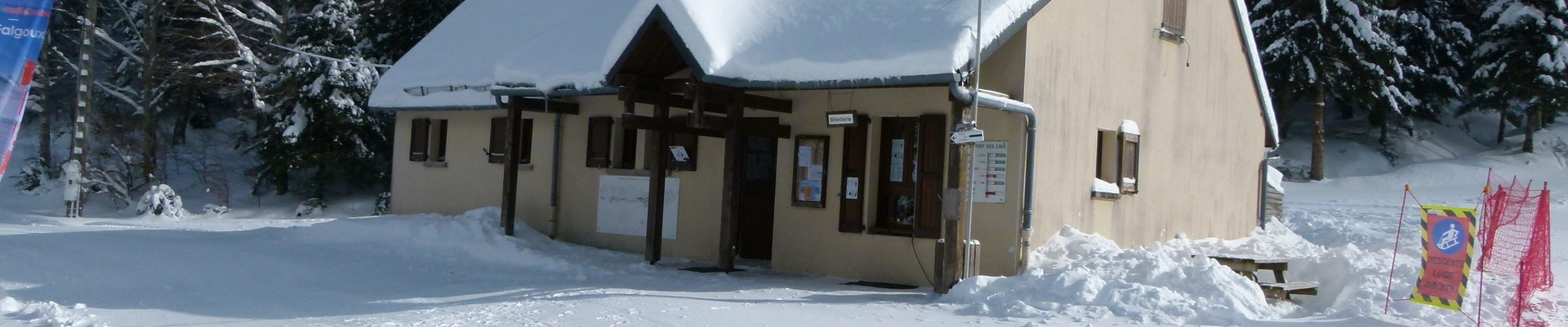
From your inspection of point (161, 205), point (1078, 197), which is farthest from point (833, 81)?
point (161, 205)

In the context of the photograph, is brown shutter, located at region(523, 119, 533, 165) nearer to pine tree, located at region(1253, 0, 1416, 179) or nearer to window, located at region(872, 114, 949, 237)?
window, located at region(872, 114, 949, 237)

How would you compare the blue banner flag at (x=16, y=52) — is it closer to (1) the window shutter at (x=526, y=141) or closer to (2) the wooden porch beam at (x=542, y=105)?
(2) the wooden porch beam at (x=542, y=105)

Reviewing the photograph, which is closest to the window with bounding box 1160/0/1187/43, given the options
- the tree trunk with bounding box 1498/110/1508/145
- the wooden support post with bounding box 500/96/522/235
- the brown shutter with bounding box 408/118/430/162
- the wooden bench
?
the wooden bench

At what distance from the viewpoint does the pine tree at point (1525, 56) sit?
102 feet

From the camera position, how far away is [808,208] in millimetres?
13258

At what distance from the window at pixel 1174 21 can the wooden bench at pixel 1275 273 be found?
3227 mm

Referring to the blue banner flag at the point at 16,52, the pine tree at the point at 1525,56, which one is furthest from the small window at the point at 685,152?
the pine tree at the point at 1525,56

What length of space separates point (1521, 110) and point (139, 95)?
3978 cm

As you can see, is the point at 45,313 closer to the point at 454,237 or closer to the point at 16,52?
the point at 16,52

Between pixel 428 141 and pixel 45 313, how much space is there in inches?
416

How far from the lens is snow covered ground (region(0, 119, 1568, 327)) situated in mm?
9461

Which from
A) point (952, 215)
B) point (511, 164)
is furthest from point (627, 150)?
point (952, 215)

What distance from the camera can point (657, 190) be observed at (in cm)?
1337

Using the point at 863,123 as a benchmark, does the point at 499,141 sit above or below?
below
